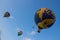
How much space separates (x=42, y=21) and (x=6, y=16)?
16.2 inches

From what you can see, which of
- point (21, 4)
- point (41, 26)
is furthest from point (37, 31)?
point (21, 4)

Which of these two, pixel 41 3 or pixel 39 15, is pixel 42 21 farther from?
pixel 41 3

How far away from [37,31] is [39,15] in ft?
0.62

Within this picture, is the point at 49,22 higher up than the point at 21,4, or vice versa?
the point at 21,4

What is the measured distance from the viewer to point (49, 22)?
1.77m

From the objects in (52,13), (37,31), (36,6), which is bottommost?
(37,31)

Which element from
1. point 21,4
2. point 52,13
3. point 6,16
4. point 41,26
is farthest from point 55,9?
point 6,16

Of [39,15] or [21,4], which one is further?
[21,4]

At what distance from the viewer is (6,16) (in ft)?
6.28

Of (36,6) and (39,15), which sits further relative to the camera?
(36,6)

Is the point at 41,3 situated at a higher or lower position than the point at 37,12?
higher

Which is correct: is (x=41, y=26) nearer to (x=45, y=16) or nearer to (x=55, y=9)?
(x=45, y=16)

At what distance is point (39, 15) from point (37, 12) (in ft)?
0.19

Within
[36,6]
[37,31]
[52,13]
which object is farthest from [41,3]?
[37,31]
